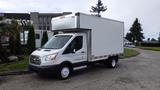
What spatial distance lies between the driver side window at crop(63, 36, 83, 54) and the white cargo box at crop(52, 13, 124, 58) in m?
0.66

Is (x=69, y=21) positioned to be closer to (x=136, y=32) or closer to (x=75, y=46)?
(x=75, y=46)

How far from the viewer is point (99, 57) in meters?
12.4

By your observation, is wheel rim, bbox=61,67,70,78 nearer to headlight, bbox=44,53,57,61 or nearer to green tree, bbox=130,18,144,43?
headlight, bbox=44,53,57,61

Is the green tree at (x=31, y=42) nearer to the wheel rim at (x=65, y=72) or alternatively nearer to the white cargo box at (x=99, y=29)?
the white cargo box at (x=99, y=29)

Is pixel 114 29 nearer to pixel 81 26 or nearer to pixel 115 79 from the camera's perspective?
pixel 81 26

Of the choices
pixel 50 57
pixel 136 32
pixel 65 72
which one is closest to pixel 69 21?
pixel 50 57

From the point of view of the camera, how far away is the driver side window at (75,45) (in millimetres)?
10352

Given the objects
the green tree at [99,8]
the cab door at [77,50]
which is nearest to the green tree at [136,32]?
the green tree at [99,8]

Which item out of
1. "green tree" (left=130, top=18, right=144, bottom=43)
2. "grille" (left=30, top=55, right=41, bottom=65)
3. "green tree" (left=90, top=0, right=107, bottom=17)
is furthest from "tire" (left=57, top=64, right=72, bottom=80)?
"green tree" (left=130, top=18, right=144, bottom=43)

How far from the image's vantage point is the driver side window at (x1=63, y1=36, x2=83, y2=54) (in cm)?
1035

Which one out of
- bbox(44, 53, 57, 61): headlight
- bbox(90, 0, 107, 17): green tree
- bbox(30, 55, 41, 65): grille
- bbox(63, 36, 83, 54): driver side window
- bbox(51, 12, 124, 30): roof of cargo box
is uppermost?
bbox(90, 0, 107, 17): green tree

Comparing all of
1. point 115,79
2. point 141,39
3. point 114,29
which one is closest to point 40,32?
point 114,29

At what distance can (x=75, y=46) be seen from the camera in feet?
35.3

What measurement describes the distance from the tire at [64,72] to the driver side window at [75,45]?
28.2 inches
